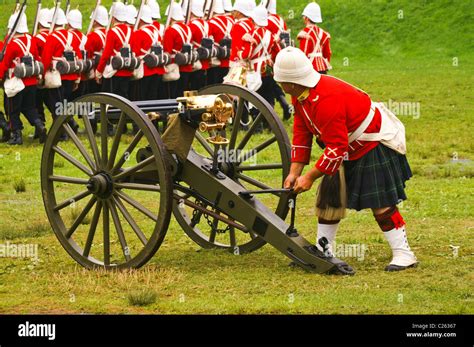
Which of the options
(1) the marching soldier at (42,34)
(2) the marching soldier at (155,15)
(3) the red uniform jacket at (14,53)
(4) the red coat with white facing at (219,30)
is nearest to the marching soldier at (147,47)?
(2) the marching soldier at (155,15)

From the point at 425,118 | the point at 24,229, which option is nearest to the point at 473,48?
the point at 425,118

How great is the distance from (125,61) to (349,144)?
28.9ft

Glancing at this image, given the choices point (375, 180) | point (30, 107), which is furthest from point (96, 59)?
point (375, 180)

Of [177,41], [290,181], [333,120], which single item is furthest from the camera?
[177,41]

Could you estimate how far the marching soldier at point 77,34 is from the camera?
16.5 meters

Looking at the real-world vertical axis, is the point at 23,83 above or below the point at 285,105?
above

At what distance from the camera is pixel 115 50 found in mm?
16281

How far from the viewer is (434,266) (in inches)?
317

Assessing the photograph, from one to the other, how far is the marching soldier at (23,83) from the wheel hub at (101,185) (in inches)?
299

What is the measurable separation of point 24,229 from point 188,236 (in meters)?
1.45

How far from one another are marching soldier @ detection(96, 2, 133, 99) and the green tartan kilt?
8799 millimetres

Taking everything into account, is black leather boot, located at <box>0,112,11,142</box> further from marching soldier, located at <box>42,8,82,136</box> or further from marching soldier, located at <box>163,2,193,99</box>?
marching soldier, located at <box>163,2,193,99</box>

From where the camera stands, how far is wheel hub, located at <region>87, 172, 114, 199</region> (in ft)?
26.4
